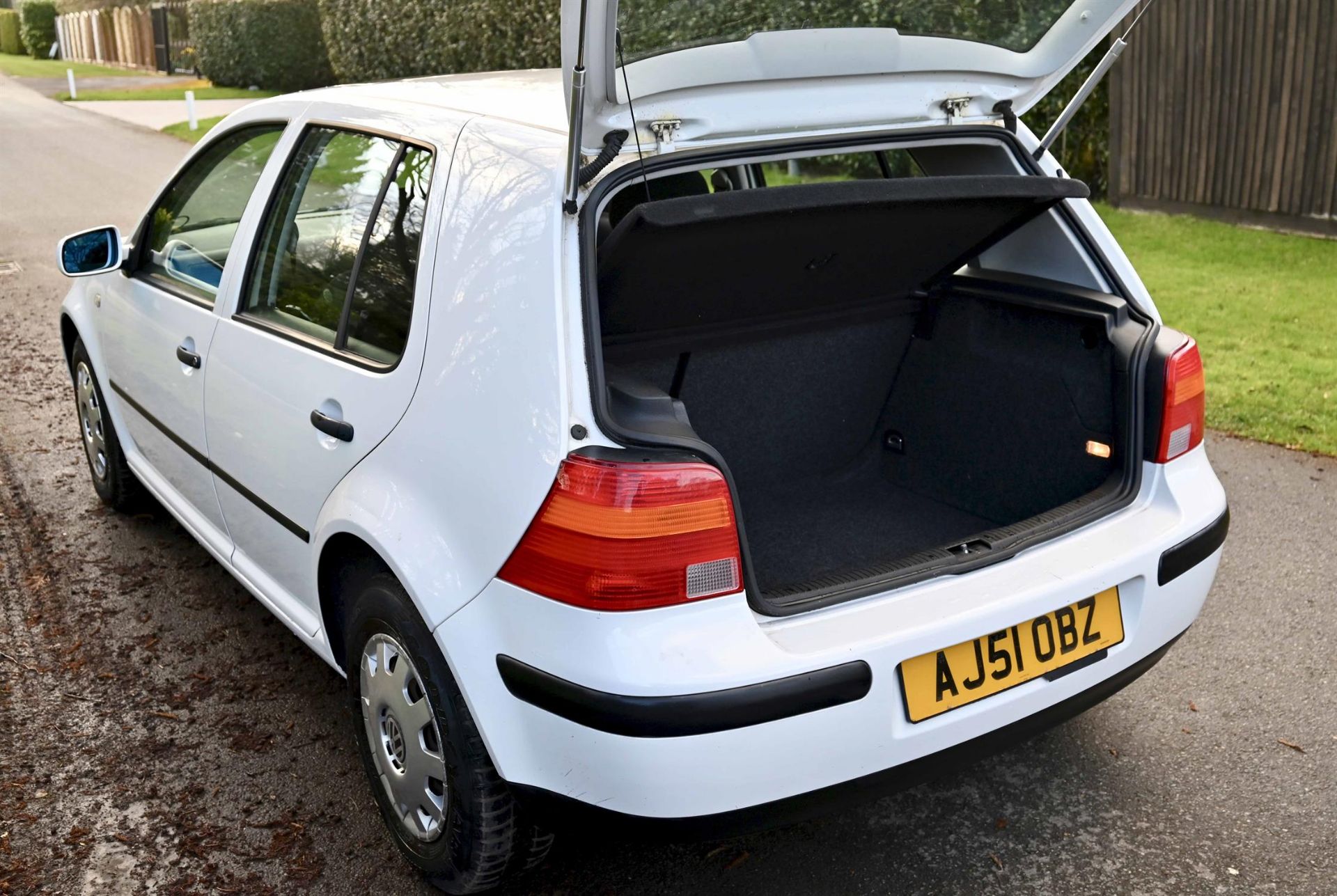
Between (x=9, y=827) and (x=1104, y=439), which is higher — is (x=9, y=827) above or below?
below

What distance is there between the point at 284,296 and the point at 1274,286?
6.53m

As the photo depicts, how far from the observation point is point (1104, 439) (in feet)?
9.50

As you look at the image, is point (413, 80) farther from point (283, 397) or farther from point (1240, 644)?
point (1240, 644)

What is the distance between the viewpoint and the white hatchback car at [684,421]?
85.0 inches

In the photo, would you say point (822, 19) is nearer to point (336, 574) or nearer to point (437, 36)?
point (336, 574)

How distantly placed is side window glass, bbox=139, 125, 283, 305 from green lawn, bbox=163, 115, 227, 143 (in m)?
15.3

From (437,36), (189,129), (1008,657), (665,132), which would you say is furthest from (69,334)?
(189,129)

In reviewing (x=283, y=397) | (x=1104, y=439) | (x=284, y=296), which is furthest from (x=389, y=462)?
(x=1104, y=439)

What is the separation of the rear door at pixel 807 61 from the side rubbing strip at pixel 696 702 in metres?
1.00

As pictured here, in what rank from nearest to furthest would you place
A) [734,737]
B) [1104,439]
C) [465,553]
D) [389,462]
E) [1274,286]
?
[734,737] < [465,553] < [389,462] < [1104,439] < [1274,286]

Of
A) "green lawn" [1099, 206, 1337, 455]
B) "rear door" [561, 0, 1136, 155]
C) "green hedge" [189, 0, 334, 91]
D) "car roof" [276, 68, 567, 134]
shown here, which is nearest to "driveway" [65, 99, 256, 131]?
"green hedge" [189, 0, 334, 91]

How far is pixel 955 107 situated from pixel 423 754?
1.82 meters

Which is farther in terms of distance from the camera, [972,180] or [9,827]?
[9,827]

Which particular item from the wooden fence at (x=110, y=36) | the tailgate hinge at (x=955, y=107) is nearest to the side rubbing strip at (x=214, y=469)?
the tailgate hinge at (x=955, y=107)
